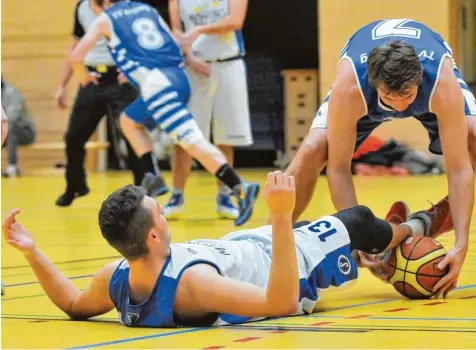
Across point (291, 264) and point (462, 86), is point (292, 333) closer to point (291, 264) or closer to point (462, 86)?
point (291, 264)

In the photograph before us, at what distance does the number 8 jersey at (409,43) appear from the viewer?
4.64m

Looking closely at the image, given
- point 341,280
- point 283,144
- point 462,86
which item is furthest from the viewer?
point 283,144

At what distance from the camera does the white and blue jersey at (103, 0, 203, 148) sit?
8.72 metres

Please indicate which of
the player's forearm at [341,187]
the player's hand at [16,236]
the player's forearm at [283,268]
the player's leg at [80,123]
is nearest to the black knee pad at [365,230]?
the player's forearm at [341,187]

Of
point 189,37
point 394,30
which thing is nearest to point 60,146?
point 189,37

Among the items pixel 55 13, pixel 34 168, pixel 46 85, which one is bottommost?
pixel 34 168

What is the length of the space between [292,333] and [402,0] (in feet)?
39.4

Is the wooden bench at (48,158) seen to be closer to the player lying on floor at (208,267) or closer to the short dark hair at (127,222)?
the player lying on floor at (208,267)

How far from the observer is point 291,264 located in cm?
362

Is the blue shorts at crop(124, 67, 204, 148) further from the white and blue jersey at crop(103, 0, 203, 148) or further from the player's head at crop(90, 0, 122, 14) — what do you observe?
the player's head at crop(90, 0, 122, 14)

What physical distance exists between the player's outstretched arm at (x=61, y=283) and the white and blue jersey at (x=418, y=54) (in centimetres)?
139

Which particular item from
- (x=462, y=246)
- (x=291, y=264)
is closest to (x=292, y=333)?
(x=291, y=264)

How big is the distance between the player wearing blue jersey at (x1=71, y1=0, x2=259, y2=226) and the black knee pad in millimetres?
3750

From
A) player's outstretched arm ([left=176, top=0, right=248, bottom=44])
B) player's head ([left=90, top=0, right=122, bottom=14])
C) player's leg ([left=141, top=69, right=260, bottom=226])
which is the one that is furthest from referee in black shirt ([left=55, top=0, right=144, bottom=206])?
player's leg ([left=141, top=69, right=260, bottom=226])
